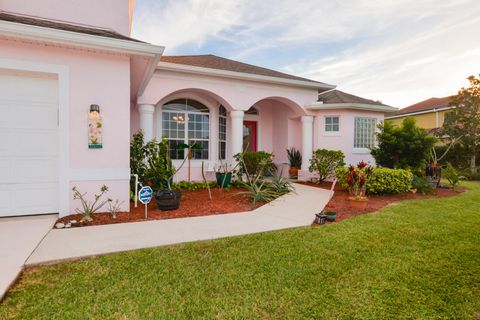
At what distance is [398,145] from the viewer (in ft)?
28.9

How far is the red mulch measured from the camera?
494cm

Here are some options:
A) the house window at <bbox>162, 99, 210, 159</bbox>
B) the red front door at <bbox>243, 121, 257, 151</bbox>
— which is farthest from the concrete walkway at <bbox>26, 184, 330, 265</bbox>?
the red front door at <bbox>243, 121, 257, 151</bbox>

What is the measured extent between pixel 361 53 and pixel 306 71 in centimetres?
442

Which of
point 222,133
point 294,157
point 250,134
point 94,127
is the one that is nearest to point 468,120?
point 294,157

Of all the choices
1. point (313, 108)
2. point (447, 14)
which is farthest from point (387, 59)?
point (313, 108)

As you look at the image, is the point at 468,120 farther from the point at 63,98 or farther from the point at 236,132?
the point at 63,98

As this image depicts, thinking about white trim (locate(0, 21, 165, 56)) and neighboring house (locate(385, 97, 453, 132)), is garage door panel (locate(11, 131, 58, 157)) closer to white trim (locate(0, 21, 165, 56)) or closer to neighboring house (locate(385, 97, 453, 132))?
white trim (locate(0, 21, 165, 56))

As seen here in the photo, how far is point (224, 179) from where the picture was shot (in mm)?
8992

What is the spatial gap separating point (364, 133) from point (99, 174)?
10254 millimetres

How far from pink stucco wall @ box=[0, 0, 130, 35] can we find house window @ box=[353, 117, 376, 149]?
9307 millimetres

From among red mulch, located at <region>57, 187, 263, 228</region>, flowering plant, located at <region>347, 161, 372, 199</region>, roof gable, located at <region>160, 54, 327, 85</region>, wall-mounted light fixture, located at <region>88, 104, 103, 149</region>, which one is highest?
roof gable, located at <region>160, 54, 327, 85</region>

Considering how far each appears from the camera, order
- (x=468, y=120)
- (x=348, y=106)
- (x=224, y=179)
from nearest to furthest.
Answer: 1. (x=224, y=179)
2. (x=348, y=106)
3. (x=468, y=120)

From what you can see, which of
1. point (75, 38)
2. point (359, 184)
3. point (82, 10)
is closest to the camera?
point (75, 38)

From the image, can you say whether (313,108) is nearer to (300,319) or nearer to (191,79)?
(191,79)
